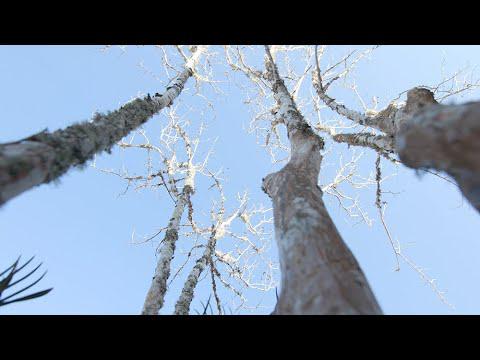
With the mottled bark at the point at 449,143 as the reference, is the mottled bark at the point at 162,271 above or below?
above

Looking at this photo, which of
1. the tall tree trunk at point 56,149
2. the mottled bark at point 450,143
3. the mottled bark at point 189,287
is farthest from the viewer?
the mottled bark at point 189,287

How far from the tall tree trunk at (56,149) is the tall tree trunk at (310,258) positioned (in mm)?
1808

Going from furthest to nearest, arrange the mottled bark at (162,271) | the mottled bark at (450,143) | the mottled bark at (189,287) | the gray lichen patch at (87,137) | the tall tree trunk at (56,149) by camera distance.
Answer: the mottled bark at (189,287) < the mottled bark at (162,271) < the gray lichen patch at (87,137) < the tall tree trunk at (56,149) < the mottled bark at (450,143)

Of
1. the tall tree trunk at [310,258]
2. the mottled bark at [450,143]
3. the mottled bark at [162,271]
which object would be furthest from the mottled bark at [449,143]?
the mottled bark at [162,271]

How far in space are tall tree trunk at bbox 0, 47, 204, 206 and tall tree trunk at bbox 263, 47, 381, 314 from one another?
5.93ft

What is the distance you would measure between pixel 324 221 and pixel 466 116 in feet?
3.79

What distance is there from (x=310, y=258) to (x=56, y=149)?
2062 mm

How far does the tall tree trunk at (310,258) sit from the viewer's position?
189cm

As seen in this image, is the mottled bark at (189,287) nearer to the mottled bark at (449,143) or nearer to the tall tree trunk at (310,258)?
the tall tree trunk at (310,258)

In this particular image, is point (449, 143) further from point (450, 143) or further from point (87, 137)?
point (87, 137)
